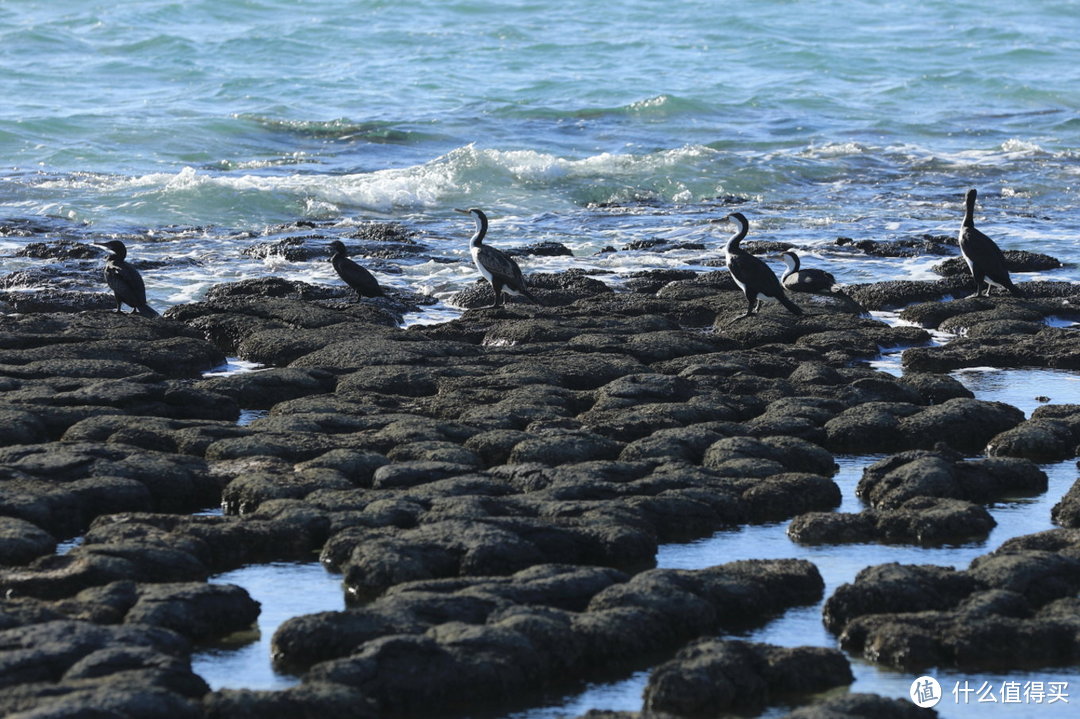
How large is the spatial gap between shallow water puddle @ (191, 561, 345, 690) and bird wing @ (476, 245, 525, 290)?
9.29m

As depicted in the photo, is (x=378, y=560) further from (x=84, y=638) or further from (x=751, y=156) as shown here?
(x=751, y=156)

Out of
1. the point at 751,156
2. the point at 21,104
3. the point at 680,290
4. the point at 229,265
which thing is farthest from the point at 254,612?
the point at 21,104

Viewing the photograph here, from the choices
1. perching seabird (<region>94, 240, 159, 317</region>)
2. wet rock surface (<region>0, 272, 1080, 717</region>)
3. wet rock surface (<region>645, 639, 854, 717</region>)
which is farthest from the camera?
perching seabird (<region>94, 240, 159, 317</region>)

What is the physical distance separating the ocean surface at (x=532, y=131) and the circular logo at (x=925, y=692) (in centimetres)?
100

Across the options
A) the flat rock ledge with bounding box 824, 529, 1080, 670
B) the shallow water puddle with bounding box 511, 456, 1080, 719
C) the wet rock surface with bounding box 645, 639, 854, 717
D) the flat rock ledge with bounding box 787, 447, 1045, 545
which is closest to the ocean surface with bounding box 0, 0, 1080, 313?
the flat rock ledge with bounding box 787, 447, 1045, 545

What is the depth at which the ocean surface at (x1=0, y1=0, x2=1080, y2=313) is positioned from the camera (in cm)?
2473

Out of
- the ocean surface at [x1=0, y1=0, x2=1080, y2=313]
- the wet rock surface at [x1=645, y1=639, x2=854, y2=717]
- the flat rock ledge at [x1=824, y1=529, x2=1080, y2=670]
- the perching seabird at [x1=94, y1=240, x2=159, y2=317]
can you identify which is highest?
the wet rock surface at [x1=645, y1=639, x2=854, y2=717]

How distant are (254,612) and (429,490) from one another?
6.90 feet

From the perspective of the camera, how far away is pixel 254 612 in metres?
8.40

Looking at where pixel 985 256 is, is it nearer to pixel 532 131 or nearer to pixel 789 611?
pixel 789 611

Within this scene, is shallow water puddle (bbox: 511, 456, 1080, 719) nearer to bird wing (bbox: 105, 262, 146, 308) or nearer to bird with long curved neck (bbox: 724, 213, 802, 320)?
bird with long curved neck (bbox: 724, 213, 802, 320)

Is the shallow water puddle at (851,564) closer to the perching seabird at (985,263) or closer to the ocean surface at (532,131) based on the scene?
the ocean surface at (532,131)

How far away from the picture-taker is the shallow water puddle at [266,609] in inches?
303

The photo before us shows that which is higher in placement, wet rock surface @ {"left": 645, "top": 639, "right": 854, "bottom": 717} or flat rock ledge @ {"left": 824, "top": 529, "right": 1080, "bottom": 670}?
wet rock surface @ {"left": 645, "top": 639, "right": 854, "bottom": 717}
